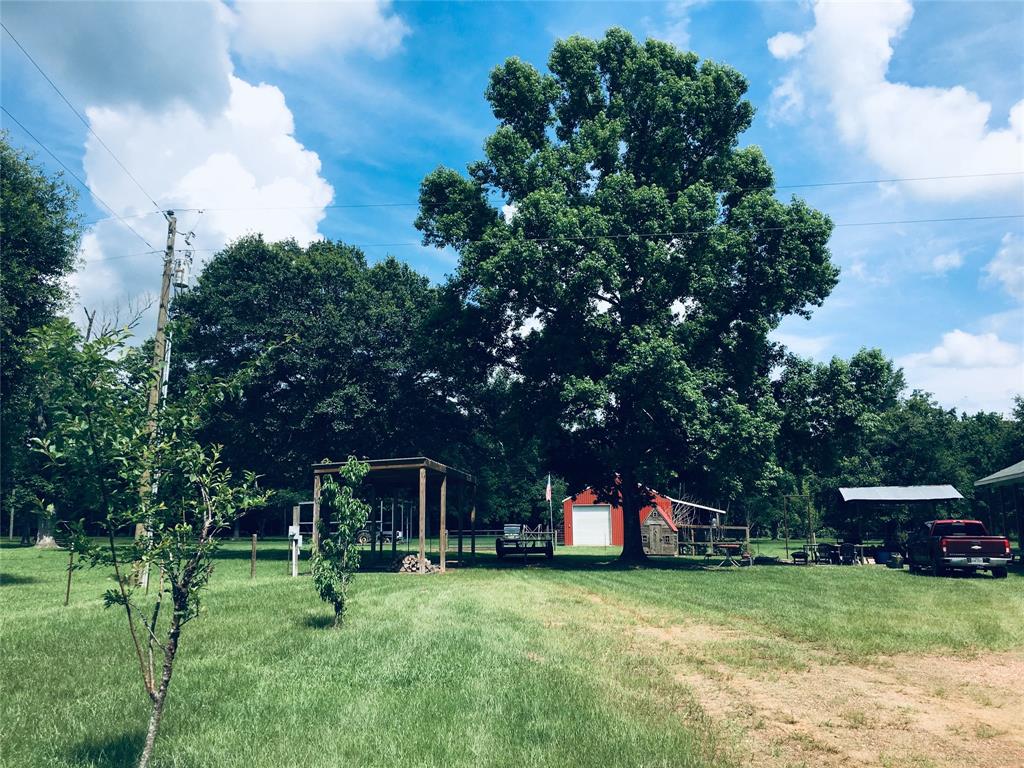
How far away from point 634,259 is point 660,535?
72.4 ft

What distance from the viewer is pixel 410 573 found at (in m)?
25.5

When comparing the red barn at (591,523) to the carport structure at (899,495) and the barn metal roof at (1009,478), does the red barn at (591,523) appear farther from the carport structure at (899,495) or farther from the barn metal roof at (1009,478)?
the barn metal roof at (1009,478)

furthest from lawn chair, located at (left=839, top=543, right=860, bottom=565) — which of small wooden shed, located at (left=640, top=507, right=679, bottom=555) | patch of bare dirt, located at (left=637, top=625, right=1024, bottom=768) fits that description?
patch of bare dirt, located at (left=637, top=625, right=1024, bottom=768)

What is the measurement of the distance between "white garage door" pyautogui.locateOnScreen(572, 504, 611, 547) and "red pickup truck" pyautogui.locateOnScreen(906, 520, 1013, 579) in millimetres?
34264

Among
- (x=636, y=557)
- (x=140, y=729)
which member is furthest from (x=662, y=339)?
(x=140, y=729)

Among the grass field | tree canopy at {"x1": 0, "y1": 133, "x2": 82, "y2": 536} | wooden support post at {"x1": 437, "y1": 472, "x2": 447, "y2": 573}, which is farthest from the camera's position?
wooden support post at {"x1": 437, "y1": 472, "x2": 447, "y2": 573}

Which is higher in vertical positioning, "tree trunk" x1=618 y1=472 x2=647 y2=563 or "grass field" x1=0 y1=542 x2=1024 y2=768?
"tree trunk" x1=618 y1=472 x2=647 y2=563

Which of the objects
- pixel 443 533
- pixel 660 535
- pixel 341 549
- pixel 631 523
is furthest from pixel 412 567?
pixel 660 535

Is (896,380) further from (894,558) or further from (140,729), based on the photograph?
(140,729)

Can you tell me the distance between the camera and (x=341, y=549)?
13.4 m

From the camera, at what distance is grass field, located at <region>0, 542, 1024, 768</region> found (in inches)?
251

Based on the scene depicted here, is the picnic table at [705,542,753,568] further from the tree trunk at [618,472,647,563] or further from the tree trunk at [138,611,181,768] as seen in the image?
the tree trunk at [138,611,181,768]

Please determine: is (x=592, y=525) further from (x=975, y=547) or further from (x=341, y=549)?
(x=341, y=549)

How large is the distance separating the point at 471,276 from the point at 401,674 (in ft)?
69.7
